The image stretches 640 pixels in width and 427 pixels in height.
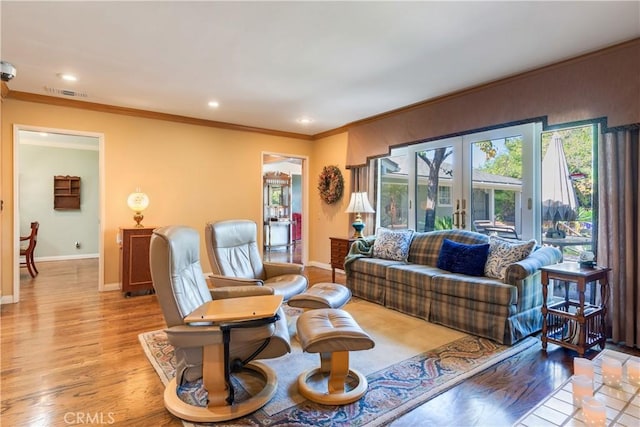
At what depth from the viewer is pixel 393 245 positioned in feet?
13.9

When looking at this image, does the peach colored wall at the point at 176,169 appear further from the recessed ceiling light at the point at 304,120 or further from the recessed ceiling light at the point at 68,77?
the recessed ceiling light at the point at 68,77

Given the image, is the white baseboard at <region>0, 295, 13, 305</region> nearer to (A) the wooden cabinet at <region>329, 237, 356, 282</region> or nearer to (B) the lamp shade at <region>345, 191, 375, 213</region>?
(A) the wooden cabinet at <region>329, 237, 356, 282</region>

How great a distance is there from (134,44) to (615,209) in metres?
4.35

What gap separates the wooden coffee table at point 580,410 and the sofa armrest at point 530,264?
1.16m

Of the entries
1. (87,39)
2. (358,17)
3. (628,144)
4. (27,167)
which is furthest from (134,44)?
(27,167)

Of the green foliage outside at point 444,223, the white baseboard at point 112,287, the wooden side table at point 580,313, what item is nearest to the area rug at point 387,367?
the wooden side table at point 580,313

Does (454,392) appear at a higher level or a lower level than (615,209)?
lower

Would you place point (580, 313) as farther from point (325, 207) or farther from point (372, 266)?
point (325, 207)

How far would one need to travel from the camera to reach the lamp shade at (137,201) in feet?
15.2

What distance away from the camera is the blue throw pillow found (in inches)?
133

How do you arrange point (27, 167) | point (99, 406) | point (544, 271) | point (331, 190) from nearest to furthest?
point (99, 406), point (544, 271), point (331, 190), point (27, 167)

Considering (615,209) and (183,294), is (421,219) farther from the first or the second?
(183,294)

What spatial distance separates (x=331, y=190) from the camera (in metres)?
5.99

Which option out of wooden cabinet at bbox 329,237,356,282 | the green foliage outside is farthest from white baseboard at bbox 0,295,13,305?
the green foliage outside
